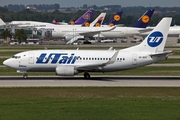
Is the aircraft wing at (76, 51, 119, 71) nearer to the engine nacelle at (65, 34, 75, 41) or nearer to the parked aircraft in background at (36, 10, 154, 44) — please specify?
the parked aircraft in background at (36, 10, 154, 44)

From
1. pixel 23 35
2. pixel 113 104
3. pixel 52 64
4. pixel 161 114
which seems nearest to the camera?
pixel 161 114

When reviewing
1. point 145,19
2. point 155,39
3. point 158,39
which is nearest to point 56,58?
A: point 155,39

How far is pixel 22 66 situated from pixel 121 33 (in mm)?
102088

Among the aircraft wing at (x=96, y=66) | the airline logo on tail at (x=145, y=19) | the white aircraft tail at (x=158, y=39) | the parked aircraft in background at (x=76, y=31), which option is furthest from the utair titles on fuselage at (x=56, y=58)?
the parked aircraft in background at (x=76, y=31)

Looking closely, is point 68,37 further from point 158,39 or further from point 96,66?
point 96,66

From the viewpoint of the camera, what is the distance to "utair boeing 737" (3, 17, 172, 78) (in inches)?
1969

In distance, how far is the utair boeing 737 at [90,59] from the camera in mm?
50000

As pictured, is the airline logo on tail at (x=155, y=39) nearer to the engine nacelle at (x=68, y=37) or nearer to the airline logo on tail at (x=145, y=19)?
the airline logo on tail at (x=145, y=19)

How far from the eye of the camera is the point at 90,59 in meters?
50.8

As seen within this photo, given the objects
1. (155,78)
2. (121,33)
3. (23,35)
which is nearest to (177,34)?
(121,33)

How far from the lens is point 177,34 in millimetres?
178625

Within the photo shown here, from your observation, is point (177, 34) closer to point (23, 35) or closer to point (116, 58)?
point (23, 35)

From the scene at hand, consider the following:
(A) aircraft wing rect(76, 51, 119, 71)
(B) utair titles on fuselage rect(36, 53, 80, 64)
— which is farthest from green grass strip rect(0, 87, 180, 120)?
(B) utair titles on fuselage rect(36, 53, 80, 64)

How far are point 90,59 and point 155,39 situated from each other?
6356mm
